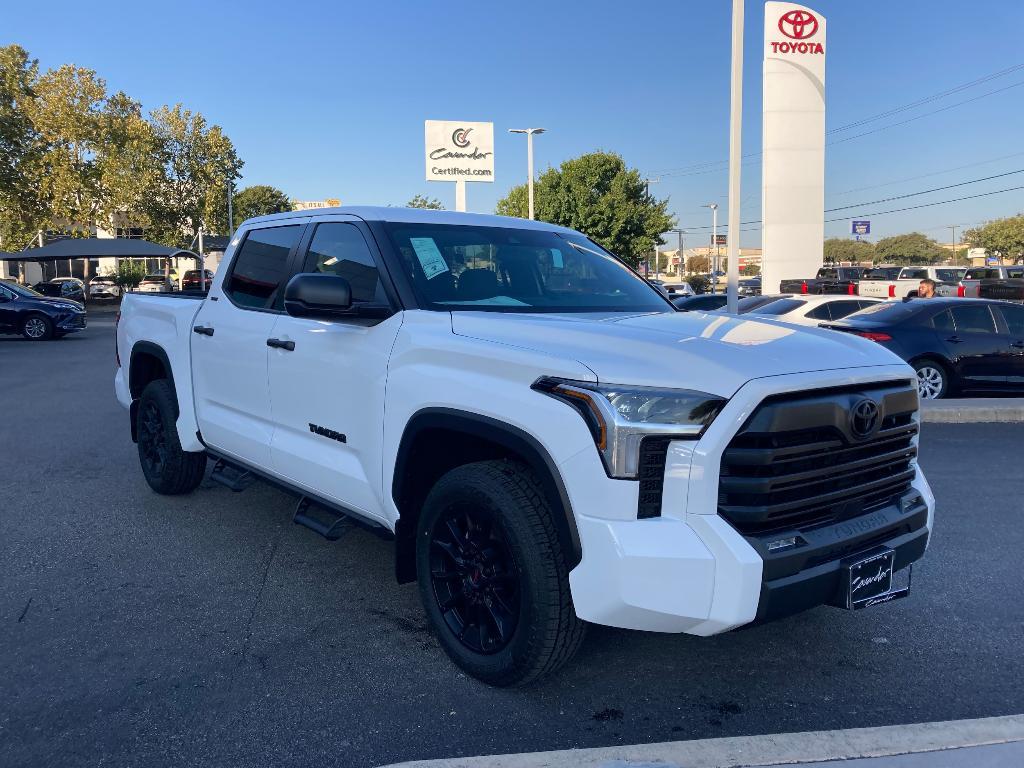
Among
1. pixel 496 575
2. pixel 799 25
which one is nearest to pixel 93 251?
pixel 799 25

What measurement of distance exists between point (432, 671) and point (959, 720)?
1912mm

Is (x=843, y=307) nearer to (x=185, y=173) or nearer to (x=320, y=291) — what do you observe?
(x=320, y=291)

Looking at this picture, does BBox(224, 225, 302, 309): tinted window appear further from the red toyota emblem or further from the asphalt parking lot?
the red toyota emblem

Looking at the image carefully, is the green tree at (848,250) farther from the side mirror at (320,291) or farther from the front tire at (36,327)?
the side mirror at (320,291)

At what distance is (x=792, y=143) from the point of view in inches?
1483

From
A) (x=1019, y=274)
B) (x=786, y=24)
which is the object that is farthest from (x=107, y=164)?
(x=1019, y=274)

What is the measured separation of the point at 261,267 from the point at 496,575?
2.52 m

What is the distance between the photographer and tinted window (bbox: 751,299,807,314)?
16.1 m

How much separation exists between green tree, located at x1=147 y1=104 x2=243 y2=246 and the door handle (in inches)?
2138

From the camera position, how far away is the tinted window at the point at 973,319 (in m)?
11.1

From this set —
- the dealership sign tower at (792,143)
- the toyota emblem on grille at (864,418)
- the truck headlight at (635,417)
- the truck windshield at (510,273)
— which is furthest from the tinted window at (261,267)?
the dealership sign tower at (792,143)

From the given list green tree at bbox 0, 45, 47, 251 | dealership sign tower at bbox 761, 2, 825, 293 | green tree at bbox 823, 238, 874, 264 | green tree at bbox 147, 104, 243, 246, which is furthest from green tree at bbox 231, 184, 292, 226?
green tree at bbox 823, 238, 874, 264

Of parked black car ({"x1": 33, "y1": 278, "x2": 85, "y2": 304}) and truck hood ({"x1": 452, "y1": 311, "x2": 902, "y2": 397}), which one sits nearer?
truck hood ({"x1": 452, "y1": 311, "x2": 902, "y2": 397})

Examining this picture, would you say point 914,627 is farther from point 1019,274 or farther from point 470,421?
point 1019,274
